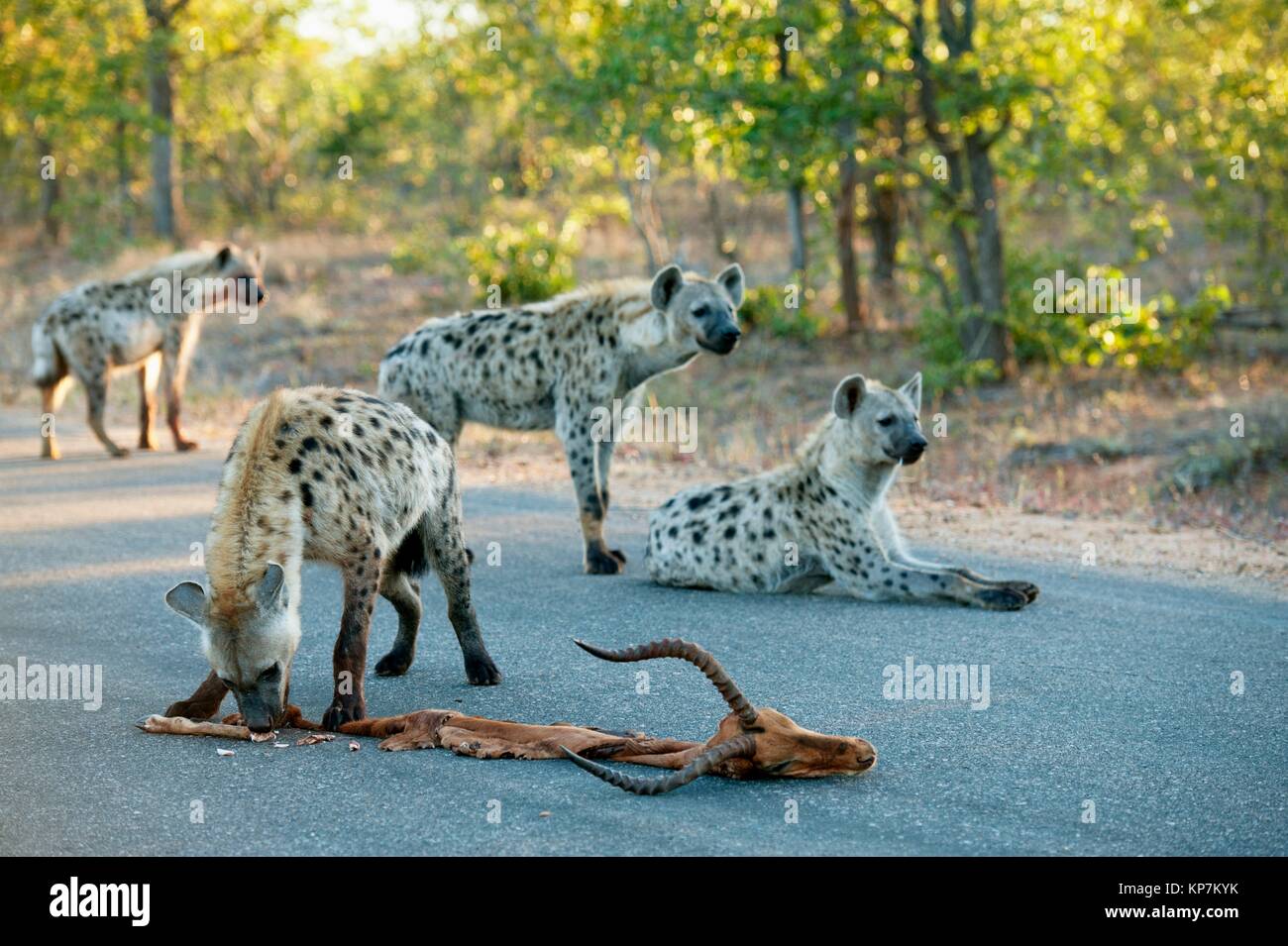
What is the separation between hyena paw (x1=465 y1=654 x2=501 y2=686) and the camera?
569cm

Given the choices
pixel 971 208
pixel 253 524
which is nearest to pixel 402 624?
pixel 253 524

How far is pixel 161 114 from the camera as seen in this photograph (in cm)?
2712

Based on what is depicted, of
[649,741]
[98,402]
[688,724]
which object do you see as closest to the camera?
[649,741]

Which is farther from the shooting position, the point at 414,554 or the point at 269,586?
the point at 414,554

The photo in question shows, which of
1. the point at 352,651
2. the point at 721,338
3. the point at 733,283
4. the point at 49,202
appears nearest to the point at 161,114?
the point at 49,202

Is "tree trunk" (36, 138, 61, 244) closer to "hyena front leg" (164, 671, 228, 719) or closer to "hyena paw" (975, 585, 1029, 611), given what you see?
"hyena paw" (975, 585, 1029, 611)

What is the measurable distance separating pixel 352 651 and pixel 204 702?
1.80ft

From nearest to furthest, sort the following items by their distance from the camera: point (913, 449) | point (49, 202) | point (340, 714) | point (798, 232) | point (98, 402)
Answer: point (340, 714) → point (913, 449) → point (98, 402) → point (798, 232) → point (49, 202)

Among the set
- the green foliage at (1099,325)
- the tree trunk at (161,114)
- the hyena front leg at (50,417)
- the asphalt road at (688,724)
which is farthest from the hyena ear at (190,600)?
the tree trunk at (161,114)

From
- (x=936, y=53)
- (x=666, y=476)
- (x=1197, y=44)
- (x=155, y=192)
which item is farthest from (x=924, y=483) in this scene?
(x=155, y=192)

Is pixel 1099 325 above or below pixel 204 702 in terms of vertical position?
above

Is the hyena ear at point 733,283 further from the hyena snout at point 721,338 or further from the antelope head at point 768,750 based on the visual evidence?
the antelope head at point 768,750

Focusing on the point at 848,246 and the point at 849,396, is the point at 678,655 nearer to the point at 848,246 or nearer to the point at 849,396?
the point at 849,396

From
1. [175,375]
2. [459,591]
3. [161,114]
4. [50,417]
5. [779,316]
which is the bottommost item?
[459,591]
